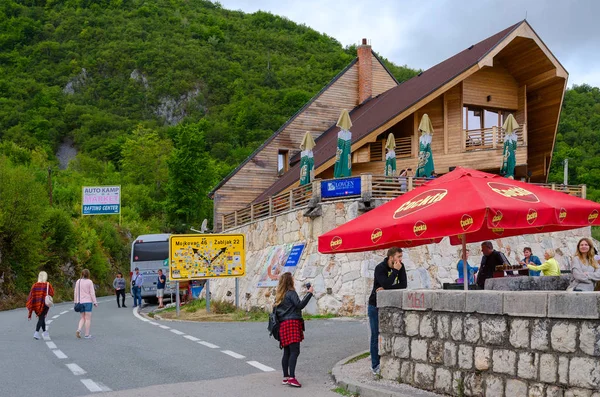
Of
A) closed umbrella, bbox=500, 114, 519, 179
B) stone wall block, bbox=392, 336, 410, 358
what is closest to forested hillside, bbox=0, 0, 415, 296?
closed umbrella, bbox=500, 114, 519, 179

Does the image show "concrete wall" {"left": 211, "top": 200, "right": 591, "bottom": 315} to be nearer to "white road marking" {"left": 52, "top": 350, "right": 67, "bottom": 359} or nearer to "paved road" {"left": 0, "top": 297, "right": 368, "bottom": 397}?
"paved road" {"left": 0, "top": 297, "right": 368, "bottom": 397}

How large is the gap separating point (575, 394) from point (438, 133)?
23.7 m

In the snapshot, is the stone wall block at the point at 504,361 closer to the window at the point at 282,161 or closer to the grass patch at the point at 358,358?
the grass patch at the point at 358,358

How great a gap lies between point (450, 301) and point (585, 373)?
2038mm

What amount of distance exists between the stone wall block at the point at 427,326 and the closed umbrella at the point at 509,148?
18229mm

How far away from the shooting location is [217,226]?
38188 mm

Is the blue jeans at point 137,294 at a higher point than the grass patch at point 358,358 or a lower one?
lower

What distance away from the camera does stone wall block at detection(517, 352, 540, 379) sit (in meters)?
7.44

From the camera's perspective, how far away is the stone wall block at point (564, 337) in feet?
23.1

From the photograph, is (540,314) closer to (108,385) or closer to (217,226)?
(108,385)

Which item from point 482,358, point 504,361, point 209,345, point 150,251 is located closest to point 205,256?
point 209,345

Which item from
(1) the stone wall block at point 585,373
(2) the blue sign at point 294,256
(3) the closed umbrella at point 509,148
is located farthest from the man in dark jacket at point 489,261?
(3) the closed umbrella at point 509,148

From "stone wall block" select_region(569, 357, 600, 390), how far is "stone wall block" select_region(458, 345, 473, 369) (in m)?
1.46

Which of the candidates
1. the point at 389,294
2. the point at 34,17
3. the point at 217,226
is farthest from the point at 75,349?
the point at 34,17
